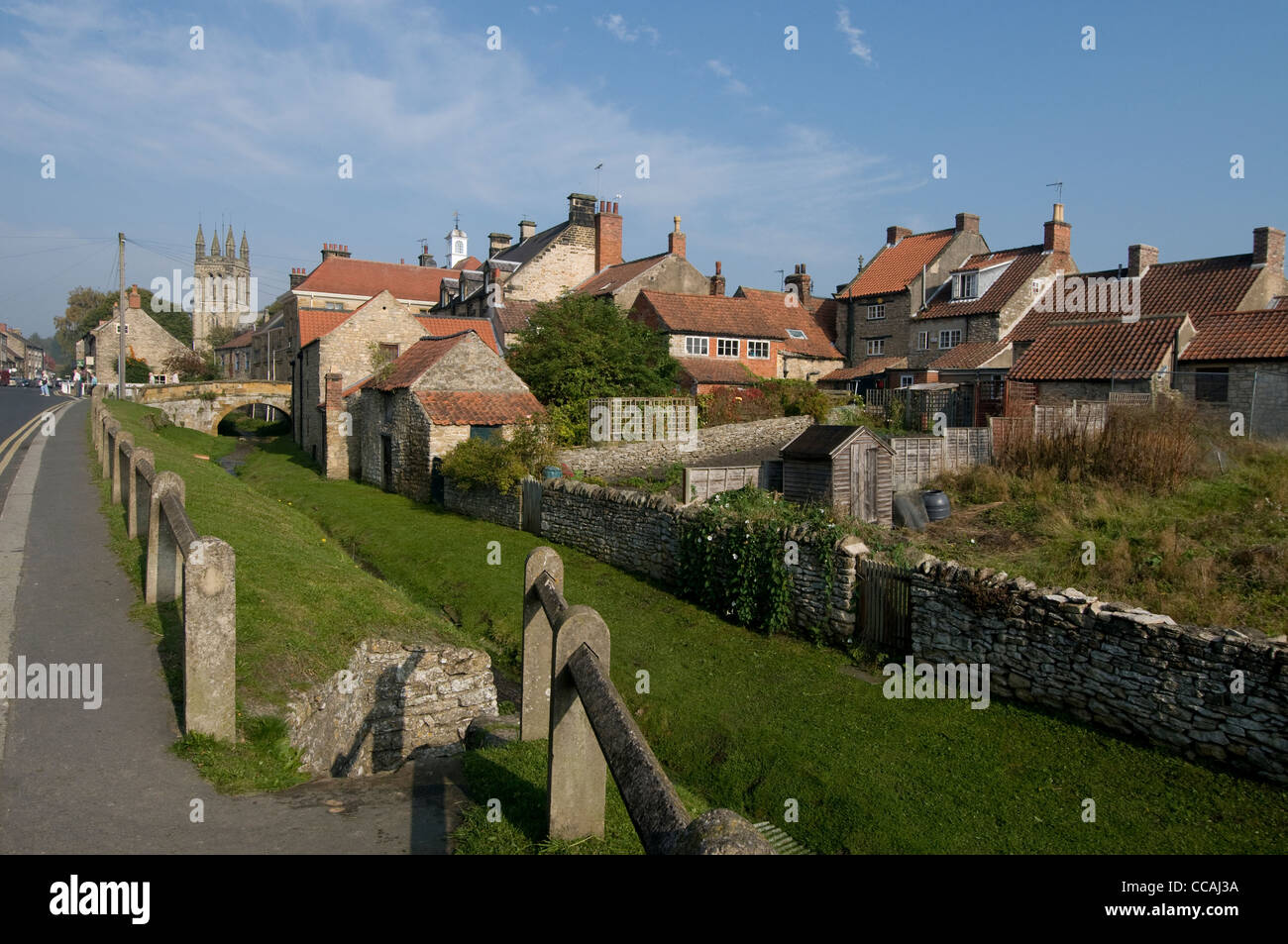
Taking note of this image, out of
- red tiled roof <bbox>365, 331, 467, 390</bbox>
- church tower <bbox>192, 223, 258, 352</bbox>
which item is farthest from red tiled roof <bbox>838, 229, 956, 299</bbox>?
church tower <bbox>192, 223, 258, 352</bbox>

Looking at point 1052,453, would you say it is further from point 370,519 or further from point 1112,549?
point 370,519

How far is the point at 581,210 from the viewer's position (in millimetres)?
54500

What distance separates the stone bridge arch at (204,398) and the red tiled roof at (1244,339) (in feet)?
161

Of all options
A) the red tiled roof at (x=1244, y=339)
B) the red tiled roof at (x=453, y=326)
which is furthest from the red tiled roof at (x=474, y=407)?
the red tiled roof at (x=1244, y=339)

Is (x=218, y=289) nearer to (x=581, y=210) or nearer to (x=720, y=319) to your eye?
(x=581, y=210)

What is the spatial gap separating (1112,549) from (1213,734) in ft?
21.3

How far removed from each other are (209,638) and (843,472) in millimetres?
→ 15094

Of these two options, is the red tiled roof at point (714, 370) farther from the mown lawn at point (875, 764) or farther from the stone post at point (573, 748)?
the stone post at point (573, 748)

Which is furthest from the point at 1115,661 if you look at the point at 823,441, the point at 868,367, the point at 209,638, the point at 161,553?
the point at 868,367

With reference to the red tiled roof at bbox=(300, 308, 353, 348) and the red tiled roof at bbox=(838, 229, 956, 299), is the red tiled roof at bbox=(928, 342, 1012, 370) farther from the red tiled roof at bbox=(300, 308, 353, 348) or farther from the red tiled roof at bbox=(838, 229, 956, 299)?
the red tiled roof at bbox=(300, 308, 353, 348)

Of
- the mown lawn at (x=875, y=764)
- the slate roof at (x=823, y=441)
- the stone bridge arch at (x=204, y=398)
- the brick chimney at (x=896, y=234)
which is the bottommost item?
the mown lawn at (x=875, y=764)

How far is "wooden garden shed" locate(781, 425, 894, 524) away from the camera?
19125 mm

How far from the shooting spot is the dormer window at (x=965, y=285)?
4266 cm

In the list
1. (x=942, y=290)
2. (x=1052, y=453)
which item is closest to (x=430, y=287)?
(x=942, y=290)
